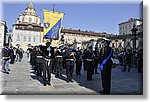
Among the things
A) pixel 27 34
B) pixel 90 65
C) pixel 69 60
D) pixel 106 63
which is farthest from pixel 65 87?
pixel 27 34

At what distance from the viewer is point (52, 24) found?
848 cm

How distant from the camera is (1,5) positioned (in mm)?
5816

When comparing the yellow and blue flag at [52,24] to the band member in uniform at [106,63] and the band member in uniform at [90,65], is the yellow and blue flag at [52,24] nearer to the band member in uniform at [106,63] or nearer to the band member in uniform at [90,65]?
the band member in uniform at [90,65]

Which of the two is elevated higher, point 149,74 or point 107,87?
point 149,74

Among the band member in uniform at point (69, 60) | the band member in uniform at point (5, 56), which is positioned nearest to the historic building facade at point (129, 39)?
the band member in uniform at point (69, 60)

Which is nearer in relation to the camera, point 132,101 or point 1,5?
point 132,101

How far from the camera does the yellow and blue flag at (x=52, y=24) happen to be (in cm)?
A: 830

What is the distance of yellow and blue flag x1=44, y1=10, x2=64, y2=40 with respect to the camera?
8297 millimetres

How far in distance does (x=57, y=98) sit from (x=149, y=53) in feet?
7.90

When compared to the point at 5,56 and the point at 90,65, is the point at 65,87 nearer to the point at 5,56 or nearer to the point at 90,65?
the point at 90,65

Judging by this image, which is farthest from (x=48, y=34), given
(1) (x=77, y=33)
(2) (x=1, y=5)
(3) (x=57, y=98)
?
(1) (x=77, y=33)

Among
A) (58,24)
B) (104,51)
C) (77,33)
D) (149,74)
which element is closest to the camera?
(149,74)

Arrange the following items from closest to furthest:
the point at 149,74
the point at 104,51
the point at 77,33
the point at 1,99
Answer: the point at 1,99 < the point at 149,74 < the point at 104,51 < the point at 77,33

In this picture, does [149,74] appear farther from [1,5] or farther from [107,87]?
[1,5]
